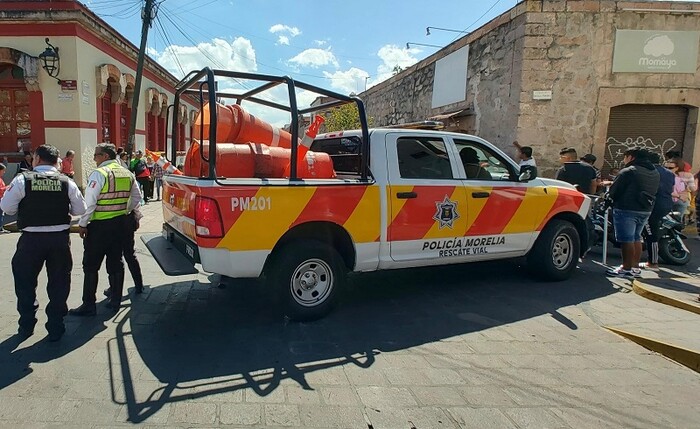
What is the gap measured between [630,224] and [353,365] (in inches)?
192

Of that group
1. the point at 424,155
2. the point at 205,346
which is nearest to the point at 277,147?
the point at 424,155

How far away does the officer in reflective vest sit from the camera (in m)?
4.28

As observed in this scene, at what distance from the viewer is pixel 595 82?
10.1 m

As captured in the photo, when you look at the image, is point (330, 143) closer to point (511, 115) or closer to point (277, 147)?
point (277, 147)

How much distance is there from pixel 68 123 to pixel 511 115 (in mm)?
11410

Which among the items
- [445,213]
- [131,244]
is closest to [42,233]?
[131,244]

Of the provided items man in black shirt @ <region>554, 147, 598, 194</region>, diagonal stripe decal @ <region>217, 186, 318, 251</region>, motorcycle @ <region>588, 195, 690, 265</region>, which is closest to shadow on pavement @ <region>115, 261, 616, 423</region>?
diagonal stripe decal @ <region>217, 186, 318, 251</region>

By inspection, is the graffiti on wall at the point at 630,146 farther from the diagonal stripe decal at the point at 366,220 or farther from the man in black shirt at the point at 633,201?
the diagonal stripe decal at the point at 366,220

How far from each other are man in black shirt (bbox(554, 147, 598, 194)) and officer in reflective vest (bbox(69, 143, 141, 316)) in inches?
255

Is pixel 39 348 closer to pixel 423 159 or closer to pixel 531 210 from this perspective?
pixel 423 159

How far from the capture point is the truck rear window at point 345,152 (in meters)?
4.94

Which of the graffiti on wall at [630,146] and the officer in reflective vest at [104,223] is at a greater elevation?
the graffiti on wall at [630,146]

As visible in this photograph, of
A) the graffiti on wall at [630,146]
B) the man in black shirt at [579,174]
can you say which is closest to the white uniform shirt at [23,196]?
the man in black shirt at [579,174]

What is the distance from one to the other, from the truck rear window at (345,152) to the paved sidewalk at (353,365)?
Result: 150 centimetres
